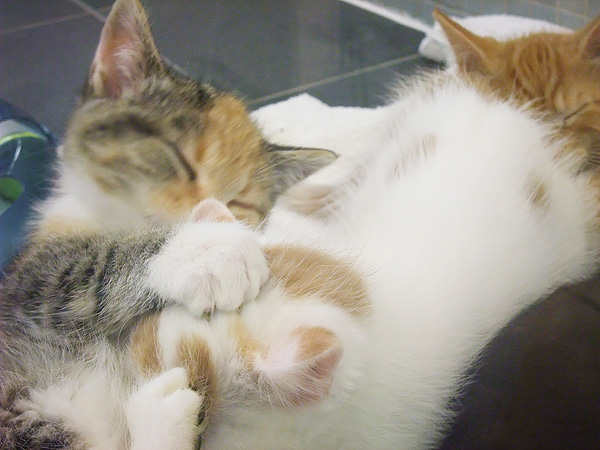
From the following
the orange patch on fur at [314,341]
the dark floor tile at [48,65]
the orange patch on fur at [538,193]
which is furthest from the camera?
the dark floor tile at [48,65]

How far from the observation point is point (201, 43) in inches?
78.1

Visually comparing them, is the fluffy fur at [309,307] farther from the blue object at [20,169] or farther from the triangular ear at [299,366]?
the blue object at [20,169]

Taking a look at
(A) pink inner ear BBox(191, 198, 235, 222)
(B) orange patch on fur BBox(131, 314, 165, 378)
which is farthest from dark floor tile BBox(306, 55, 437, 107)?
(B) orange patch on fur BBox(131, 314, 165, 378)

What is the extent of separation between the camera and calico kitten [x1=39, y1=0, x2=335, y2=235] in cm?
82

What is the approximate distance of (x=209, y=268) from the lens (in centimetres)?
53

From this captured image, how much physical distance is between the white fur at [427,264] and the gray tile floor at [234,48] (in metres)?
0.92

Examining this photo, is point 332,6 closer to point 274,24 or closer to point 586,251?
point 274,24

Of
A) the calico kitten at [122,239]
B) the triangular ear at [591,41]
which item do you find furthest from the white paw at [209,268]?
the triangular ear at [591,41]

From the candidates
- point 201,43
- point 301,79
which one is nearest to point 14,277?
point 301,79

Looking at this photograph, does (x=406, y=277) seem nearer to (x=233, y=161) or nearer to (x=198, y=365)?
(x=198, y=365)

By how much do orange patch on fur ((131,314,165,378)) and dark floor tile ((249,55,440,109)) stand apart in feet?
3.98

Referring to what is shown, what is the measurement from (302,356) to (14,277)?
0.47m

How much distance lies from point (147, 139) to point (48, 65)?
1.18m

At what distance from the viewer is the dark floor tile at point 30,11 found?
1.98 m
